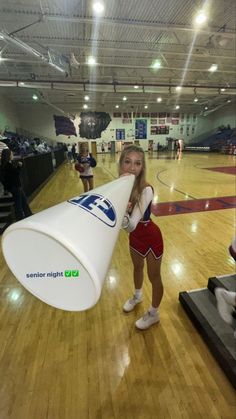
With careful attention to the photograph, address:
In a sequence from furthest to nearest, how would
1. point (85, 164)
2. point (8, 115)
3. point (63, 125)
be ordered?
point (63, 125) → point (8, 115) → point (85, 164)

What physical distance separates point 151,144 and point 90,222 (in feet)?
87.2

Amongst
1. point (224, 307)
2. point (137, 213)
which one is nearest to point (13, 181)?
point (137, 213)

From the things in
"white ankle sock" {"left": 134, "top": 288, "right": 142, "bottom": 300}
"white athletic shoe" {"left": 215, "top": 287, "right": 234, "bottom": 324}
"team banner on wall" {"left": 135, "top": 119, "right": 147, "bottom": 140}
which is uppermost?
"team banner on wall" {"left": 135, "top": 119, "right": 147, "bottom": 140}

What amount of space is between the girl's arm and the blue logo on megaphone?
0.45 m

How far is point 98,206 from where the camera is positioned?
0.69 m

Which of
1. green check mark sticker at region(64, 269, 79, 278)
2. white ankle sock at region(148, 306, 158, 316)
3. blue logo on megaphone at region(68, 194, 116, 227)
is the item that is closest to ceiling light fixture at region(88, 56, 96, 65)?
white ankle sock at region(148, 306, 158, 316)

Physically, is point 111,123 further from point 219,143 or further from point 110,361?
point 110,361

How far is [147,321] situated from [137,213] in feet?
3.67

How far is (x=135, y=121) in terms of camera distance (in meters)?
25.2

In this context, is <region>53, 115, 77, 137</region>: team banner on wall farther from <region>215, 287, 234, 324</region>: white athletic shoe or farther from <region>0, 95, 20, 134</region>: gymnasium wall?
<region>215, 287, 234, 324</region>: white athletic shoe

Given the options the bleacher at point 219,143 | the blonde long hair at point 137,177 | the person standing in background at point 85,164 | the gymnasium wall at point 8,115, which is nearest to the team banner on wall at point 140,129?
the bleacher at point 219,143

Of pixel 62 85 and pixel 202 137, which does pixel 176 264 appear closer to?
pixel 62 85

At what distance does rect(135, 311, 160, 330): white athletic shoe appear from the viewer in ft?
6.26

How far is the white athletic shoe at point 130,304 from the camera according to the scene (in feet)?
7.01
